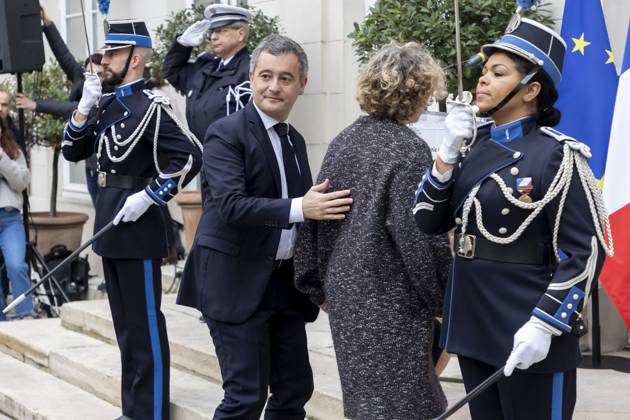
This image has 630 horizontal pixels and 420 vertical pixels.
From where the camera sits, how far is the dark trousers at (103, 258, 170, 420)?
527 cm

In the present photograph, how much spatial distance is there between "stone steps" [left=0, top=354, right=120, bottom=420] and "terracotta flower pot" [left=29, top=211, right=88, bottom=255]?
141 inches

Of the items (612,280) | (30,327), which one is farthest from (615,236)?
(30,327)

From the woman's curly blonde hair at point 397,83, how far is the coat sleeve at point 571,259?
1.86 feet

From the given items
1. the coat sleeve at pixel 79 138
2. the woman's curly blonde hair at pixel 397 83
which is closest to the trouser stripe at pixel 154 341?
the coat sleeve at pixel 79 138

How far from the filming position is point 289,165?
14.2 feet

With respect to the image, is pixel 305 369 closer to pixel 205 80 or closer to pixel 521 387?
pixel 521 387

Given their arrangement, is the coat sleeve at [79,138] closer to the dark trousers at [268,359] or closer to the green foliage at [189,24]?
the dark trousers at [268,359]

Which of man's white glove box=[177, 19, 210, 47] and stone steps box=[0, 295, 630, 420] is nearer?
stone steps box=[0, 295, 630, 420]

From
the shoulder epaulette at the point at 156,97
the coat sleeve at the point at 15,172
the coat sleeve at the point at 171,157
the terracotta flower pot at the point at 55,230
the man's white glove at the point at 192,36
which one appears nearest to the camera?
the coat sleeve at the point at 171,157

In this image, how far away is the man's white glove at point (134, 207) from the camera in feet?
17.1

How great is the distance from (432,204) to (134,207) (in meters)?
2.15

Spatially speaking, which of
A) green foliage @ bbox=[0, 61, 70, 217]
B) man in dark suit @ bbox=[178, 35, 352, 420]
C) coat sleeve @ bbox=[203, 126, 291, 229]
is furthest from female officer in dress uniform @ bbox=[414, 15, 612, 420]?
green foliage @ bbox=[0, 61, 70, 217]

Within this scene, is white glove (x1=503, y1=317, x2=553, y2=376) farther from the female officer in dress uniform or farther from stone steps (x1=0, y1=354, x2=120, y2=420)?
stone steps (x1=0, y1=354, x2=120, y2=420)

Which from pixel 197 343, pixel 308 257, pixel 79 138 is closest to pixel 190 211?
pixel 197 343
